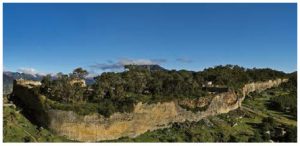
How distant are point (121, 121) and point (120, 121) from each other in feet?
0.22

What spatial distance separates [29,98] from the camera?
28.1 m

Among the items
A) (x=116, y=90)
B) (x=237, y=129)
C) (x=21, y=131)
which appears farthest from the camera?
(x=116, y=90)

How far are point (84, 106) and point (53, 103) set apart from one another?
1.56m

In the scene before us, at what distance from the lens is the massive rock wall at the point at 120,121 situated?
24156mm

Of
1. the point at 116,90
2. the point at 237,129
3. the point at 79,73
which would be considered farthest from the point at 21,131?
the point at 237,129

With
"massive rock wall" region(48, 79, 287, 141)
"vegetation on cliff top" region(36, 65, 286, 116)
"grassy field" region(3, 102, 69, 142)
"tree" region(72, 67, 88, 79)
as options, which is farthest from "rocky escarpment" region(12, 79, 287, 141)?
"tree" region(72, 67, 88, 79)

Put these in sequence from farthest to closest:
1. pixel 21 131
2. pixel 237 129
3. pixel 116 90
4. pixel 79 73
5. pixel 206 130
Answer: pixel 79 73 < pixel 116 90 < pixel 237 129 < pixel 206 130 < pixel 21 131

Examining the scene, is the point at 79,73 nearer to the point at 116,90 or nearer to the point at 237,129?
the point at 116,90

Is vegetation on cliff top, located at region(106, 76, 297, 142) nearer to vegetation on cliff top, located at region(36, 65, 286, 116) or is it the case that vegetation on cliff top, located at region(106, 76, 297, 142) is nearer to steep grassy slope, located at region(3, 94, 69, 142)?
vegetation on cliff top, located at region(36, 65, 286, 116)

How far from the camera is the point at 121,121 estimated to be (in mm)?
25422

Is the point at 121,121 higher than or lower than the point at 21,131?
higher

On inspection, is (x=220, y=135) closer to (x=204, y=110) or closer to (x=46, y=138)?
(x=204, y=110)

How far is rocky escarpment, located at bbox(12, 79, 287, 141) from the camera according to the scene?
24.2 meters

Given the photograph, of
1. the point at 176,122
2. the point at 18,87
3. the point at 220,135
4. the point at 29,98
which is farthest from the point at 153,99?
the point at 18,87
